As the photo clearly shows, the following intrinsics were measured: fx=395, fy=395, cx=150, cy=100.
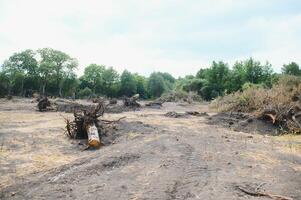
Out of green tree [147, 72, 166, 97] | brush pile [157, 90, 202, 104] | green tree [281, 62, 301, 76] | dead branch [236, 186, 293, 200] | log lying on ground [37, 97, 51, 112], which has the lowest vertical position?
dead branch [236, 186, 293, 200]

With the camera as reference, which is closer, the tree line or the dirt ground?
the dirt ground

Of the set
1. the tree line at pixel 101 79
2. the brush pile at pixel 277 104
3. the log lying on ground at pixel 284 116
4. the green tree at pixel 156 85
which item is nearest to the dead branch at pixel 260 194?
the brush pile at pixel 277 104

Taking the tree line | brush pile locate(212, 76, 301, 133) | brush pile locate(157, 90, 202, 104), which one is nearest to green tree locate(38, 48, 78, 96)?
the tree line

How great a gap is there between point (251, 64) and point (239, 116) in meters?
34.8

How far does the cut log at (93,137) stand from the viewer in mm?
10977

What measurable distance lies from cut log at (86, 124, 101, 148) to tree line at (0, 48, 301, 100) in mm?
31624

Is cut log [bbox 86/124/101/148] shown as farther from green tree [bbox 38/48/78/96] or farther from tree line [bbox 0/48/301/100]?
green tree [bbox 38/48/78/96]

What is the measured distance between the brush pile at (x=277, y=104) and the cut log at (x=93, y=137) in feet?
24.4

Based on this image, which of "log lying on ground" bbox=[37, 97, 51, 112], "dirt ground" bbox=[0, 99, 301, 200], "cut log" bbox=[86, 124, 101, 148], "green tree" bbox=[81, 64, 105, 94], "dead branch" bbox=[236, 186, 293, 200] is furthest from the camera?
"green tree" bbox=[81, 64, 105, 94]

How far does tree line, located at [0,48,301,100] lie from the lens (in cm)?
5250

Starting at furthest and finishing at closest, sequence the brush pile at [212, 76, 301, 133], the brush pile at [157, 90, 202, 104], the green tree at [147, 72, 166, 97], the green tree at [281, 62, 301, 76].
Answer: the green tree at [147, 72, 166, 97] < the green tree at [281, 62, 301, 76] < the brush pile at [157, 90, 202, 104] < the brush pile at [212, 76, 301, 133]

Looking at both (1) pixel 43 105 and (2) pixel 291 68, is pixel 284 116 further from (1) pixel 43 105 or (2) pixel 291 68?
(2) pixel 291 68

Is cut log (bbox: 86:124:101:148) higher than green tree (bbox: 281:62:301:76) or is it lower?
lower

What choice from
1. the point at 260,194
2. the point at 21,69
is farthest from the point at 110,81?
the point at 260,194
